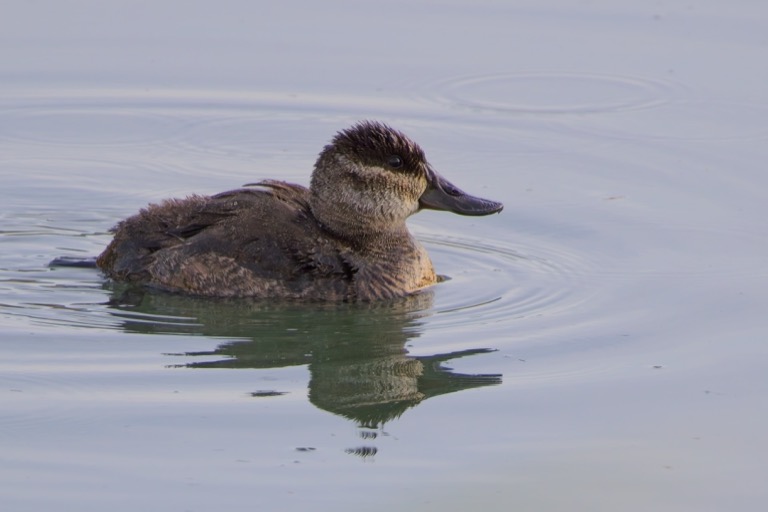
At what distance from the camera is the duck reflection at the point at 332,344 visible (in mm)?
7992

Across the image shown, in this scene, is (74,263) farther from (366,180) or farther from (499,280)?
(499,280)

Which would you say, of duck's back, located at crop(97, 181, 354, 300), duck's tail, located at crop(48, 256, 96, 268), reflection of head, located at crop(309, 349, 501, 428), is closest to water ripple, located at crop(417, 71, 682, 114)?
duck's back, located at crop(97, 181, 354, 300)

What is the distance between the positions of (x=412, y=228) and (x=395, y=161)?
1.65 metres

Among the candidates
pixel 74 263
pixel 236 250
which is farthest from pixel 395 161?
pixel 74 263

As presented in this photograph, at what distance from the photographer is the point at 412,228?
37.9 ft

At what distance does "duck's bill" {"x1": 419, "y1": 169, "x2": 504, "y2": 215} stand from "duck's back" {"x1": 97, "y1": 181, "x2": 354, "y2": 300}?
2.36 feet

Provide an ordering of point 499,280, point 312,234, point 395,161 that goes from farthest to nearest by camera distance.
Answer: point 499,280 → point 395,161 → point 312,234

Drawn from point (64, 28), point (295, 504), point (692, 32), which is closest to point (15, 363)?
point (295, 504)

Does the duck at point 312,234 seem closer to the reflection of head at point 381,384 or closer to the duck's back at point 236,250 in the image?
the duck's back at point 236,250

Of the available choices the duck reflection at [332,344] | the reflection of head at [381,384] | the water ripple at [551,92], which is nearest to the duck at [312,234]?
the duck reflection at [332,344]

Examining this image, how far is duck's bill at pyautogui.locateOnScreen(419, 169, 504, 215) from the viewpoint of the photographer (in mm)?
10195

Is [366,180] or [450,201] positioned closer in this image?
[366,180]

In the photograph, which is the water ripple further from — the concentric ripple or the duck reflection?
the duck reflection

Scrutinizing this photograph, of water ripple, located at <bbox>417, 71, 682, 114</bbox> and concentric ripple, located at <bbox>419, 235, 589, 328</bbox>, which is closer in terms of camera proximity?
concentric ripple, located at <bbox>419, 235, 589, 328</bbox>
